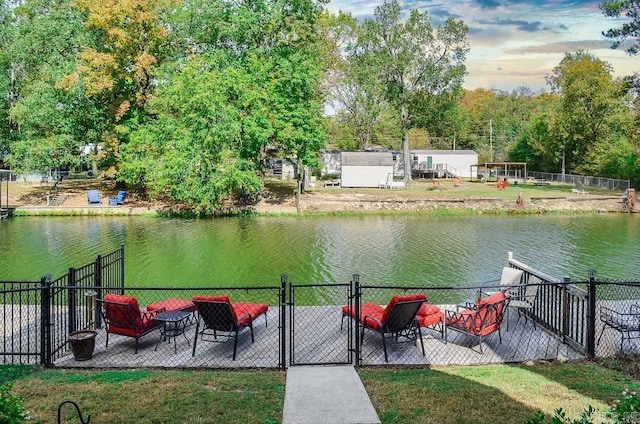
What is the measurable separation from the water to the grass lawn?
7.77m

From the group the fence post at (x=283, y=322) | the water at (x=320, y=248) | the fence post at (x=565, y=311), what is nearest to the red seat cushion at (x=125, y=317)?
the fence post at (x=283, y=322)

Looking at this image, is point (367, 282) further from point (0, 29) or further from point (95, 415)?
point (0, 29)

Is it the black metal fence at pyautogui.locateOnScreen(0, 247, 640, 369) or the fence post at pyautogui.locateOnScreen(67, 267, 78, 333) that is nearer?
the black metal fence at pyautogui.locateOnScreen(0, 247, 640, 369)

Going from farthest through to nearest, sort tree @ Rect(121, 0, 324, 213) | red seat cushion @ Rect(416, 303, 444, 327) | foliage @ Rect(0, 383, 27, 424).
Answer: tree @ Rect(121, 0, 324, 213), red seat cushion @ Rect(416, 303, 444, 327), foliage @ Rect(0, 383, 27, 424)

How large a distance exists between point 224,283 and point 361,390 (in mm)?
9327

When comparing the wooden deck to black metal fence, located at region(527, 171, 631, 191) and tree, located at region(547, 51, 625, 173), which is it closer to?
black metal fence, located at region(527, 171, 631, 191)

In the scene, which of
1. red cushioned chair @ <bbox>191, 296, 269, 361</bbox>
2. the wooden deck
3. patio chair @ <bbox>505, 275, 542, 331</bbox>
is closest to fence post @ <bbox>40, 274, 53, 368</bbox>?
the wooden deck

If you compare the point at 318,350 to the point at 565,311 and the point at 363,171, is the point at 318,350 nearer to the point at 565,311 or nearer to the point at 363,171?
the point at 565,311

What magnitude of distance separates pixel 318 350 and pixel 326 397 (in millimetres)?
2331

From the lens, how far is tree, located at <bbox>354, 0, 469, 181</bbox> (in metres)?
47.3

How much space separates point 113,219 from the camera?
2995 centimetres

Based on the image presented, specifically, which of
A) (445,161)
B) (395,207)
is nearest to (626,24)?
(395,207)

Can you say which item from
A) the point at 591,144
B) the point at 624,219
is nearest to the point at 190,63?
the point at 624,219

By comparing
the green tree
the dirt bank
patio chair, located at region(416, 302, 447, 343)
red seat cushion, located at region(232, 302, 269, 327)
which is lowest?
patio chair, located at region(416, 302, 447, 343)
